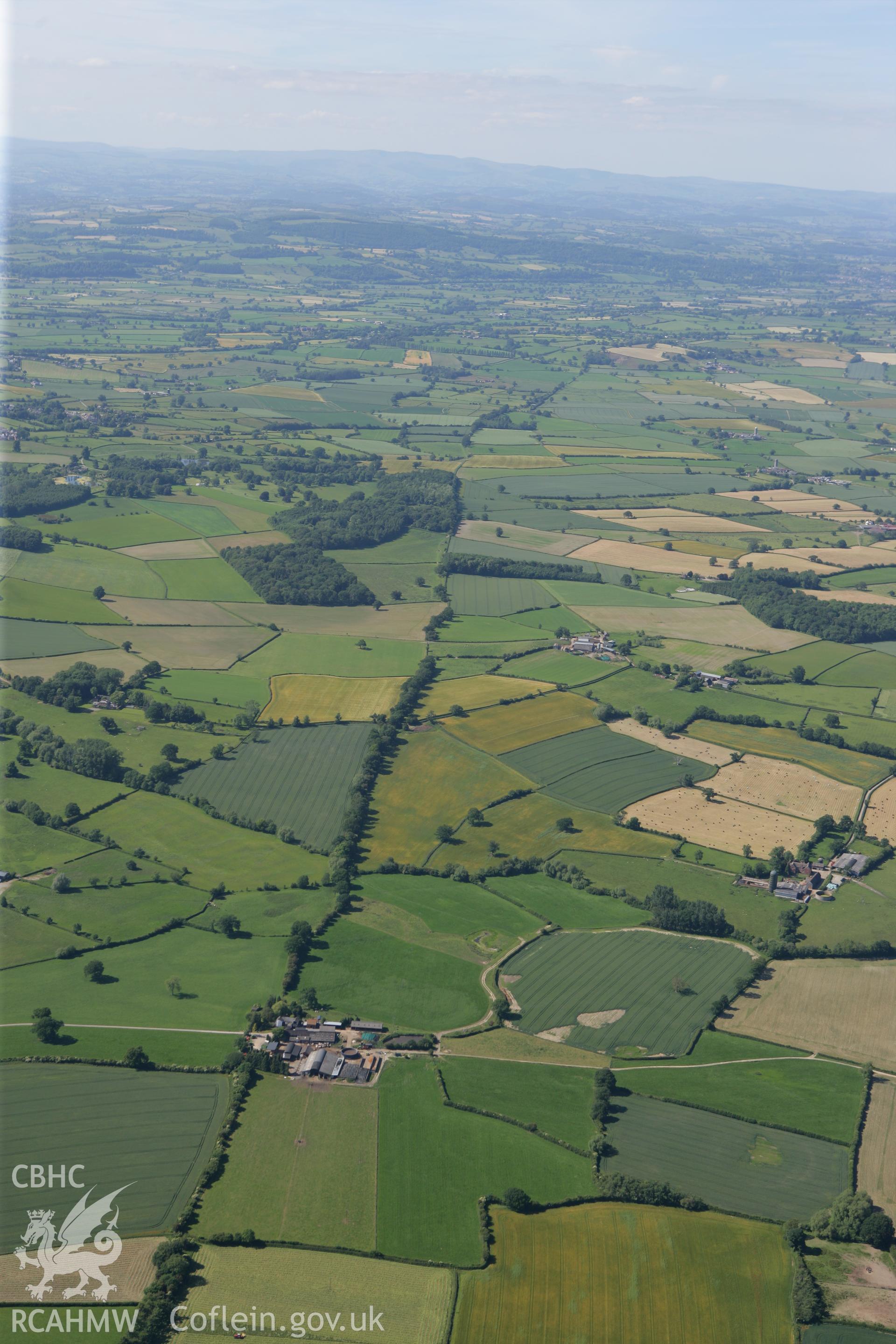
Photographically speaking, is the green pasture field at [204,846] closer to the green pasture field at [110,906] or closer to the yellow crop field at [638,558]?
the green pasture field at [110,906]

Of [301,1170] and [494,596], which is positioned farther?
[494,596]

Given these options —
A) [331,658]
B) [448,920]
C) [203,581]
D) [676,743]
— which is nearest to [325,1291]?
[448,920]

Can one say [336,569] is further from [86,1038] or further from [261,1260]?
[261,1260]

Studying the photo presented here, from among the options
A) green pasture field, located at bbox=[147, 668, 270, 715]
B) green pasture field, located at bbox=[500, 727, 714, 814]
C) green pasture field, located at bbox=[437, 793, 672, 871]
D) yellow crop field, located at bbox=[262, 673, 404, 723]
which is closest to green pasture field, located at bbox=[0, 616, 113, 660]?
green pasture field, located at bbox=[147, 668, 270, 715]

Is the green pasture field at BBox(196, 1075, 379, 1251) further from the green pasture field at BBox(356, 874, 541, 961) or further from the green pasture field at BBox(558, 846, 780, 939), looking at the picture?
the green pasture field at BBox(558, 846, 780, 939)

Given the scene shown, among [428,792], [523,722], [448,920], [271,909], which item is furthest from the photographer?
[523,722]

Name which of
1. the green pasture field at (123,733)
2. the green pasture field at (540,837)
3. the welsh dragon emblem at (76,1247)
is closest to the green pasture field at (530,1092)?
the welsh dragon emblem at (76,1247)

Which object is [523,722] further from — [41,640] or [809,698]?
[41,640]
